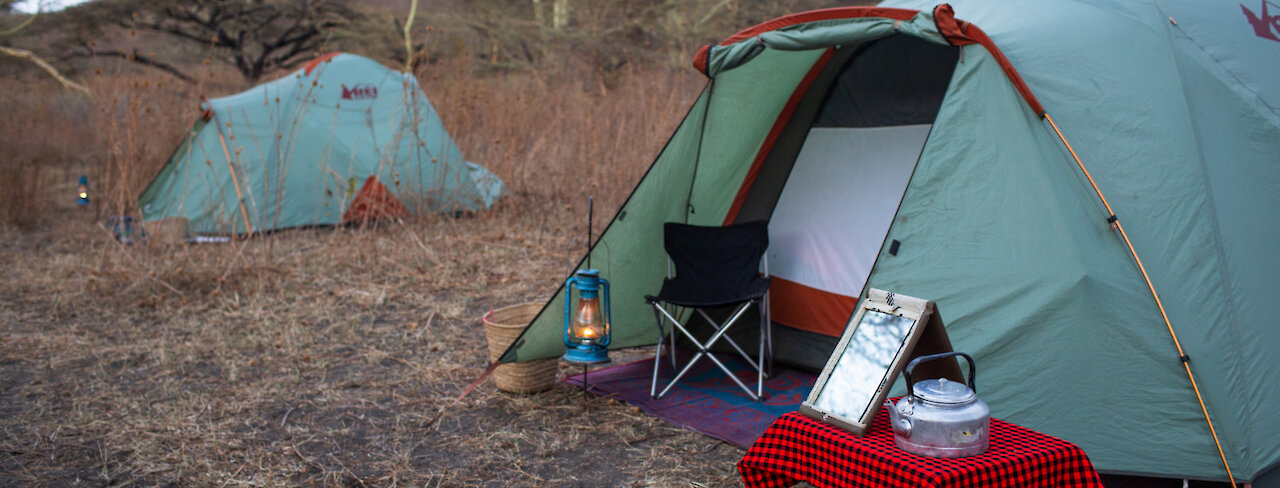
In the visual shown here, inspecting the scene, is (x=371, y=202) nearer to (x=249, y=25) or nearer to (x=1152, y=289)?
(x=1152, y=289)

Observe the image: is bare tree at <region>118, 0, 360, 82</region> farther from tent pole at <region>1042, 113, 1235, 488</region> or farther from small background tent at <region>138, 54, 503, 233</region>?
tent pole at <region>1042, 113, 1235, 488</region>

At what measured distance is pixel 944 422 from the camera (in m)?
1.63

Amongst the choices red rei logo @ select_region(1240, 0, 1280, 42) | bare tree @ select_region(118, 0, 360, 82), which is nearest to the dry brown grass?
red rei logo @ select_region(1240, 0, 1280, 42)

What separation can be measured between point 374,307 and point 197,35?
9127 mm

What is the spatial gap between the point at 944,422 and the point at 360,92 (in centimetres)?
626

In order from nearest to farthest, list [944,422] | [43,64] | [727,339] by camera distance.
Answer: [944,422] → [727,339] → [43,64]

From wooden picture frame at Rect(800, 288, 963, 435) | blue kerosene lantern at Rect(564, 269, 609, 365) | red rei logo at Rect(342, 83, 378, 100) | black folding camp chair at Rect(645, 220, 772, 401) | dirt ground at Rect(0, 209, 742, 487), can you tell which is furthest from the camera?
red rei logo at Rect(342, 83, 378, 100)

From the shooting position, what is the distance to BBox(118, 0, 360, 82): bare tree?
11820 millimetres

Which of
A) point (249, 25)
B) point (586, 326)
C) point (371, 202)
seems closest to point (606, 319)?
point (586, 326)

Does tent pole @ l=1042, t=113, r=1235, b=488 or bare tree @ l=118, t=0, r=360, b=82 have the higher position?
bare tree @ l=118, t=0, r=360, b=82

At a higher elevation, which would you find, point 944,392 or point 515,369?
point 944,392

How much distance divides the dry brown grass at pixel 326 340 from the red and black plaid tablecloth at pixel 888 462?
2.80ft

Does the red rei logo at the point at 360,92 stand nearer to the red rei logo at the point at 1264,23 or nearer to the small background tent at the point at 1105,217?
the small background tent at the point at 1105,217

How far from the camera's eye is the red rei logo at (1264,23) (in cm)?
303
